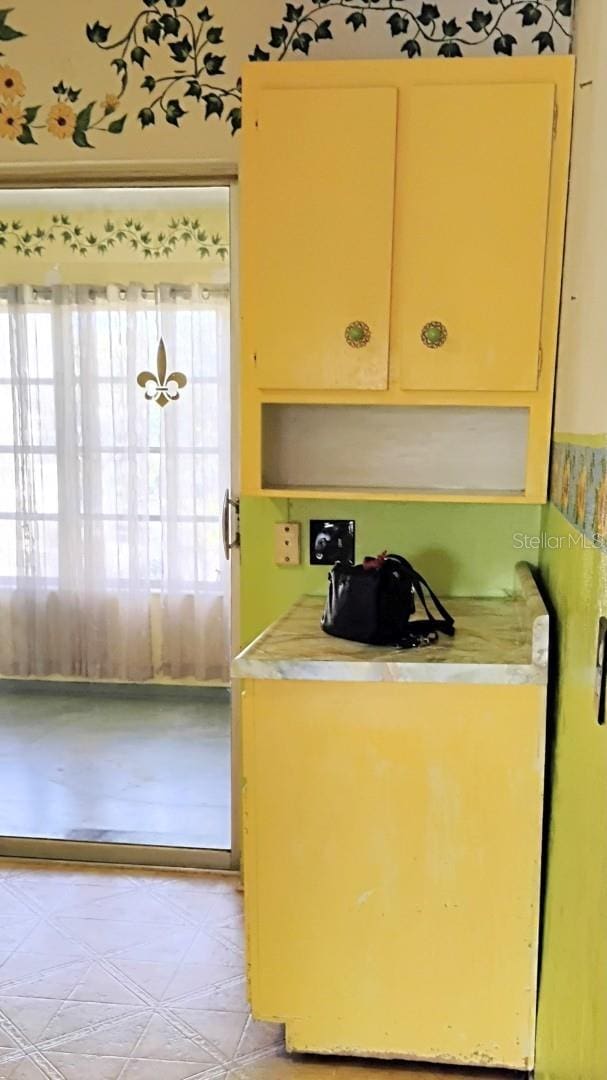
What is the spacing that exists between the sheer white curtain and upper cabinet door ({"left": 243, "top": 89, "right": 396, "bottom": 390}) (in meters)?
1.92

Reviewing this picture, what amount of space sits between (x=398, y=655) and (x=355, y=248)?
0.92 metres

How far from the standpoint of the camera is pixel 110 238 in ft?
12.3

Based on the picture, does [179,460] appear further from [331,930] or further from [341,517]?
[331,930]

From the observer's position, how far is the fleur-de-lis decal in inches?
154

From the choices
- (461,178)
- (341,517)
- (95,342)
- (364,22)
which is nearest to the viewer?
(461,178)

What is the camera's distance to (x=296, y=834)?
1673 millimetres

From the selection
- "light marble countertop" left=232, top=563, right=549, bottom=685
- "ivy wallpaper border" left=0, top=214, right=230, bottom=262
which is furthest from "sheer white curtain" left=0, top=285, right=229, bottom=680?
"light marble countertop" left=232, top=563, right=549, bottom=685

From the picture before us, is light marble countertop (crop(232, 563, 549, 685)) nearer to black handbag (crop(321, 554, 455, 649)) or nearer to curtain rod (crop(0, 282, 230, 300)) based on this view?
black handbag (crop(321, 554, 455, 649))

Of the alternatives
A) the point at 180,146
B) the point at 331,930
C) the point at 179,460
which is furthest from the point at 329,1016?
the point at 179,460

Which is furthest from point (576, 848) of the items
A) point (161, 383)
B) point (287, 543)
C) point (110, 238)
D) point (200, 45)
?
point (110, 238)

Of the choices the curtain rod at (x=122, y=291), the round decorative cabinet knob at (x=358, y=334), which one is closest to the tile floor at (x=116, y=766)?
the round decorative cabinet knob at (x=358, y=334)

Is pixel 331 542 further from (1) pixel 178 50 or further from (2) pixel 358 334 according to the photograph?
(1) pixel 178 50

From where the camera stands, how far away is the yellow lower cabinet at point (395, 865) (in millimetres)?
1622

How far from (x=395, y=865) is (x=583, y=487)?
0.83m
